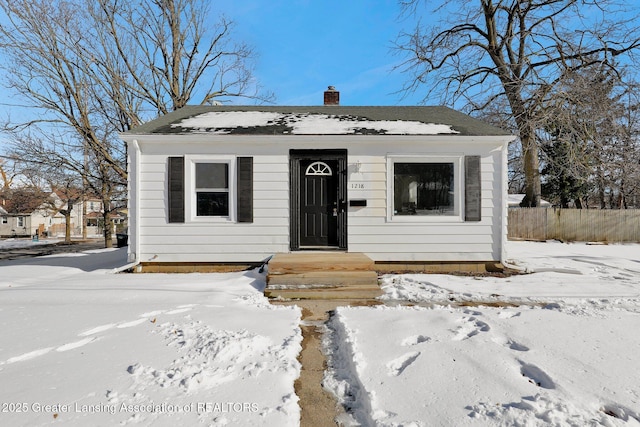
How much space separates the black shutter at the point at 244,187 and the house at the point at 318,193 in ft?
0.07

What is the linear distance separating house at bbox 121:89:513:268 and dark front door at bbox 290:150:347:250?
22 mm

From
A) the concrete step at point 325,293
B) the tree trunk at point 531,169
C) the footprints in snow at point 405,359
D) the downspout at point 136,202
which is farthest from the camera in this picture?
the tree trunk at point 531,169

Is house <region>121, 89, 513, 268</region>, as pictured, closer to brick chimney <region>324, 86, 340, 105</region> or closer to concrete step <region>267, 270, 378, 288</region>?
concrete step <region>267, 270, 378, 288</region>

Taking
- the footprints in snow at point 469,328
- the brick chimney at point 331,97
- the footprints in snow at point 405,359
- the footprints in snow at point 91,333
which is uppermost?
the brick chimney at point 331,97

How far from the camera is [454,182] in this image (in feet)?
21.8

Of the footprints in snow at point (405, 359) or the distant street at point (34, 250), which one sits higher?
the footprints in snow at point (405, 359)

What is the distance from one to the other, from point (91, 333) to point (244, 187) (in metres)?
3.91

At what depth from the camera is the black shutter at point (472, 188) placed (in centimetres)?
652

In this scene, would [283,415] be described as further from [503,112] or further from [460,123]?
[503,112]

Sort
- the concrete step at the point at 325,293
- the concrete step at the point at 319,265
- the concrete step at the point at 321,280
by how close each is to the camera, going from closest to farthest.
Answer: the concrete step at the point at 325,293
the concrete step at the point at 321,280
the concrete step at the point at 319,265

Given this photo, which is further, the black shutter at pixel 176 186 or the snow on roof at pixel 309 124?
the snow on roof at pixel 309 124

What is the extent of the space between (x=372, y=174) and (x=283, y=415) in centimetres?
530

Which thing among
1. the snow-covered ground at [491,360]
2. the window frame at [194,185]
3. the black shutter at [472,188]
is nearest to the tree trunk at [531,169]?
the black shutter at [472,188]

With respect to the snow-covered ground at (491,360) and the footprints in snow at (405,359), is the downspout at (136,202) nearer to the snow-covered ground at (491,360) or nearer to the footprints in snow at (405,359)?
the snow-covered ground at (491,360)
